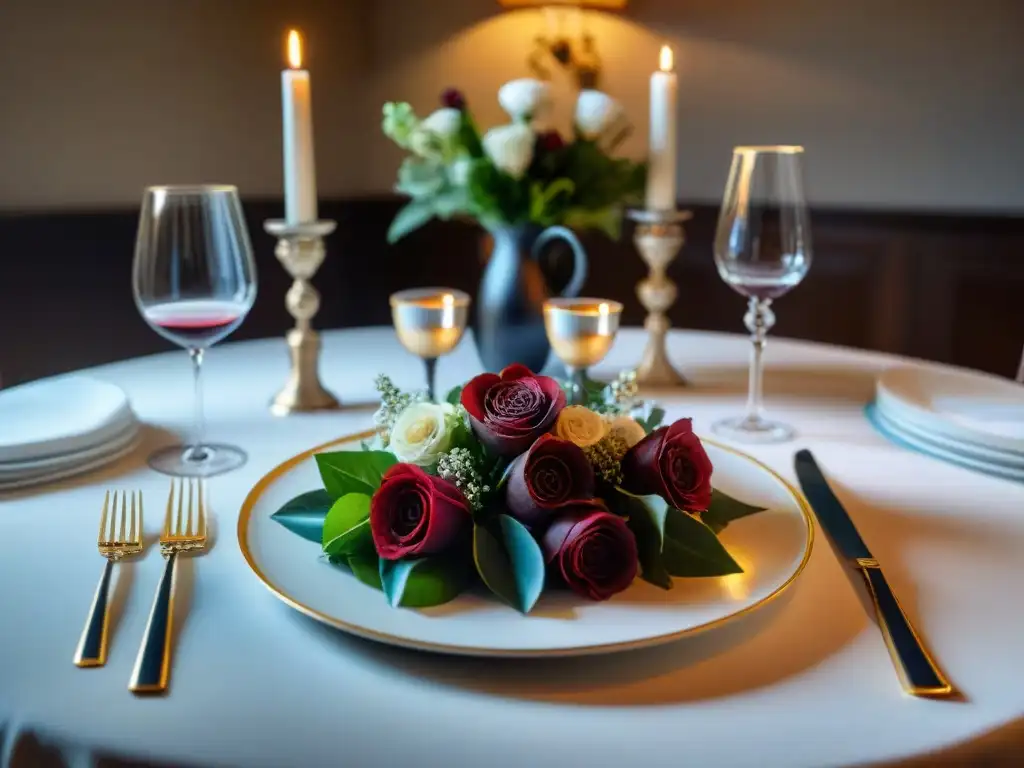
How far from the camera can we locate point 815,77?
2.67 m

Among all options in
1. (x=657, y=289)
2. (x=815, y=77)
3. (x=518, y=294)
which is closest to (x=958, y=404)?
(x=657, y=289)

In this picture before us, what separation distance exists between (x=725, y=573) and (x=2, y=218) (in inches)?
76.3

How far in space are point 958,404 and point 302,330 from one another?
83cm

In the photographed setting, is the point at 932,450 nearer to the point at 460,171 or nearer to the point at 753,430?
the point at 753,430

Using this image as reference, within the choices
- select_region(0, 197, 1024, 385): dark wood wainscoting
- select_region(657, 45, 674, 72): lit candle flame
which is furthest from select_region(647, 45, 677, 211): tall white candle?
select_region(0, 197, 1024, 385): dark wood wainscoting

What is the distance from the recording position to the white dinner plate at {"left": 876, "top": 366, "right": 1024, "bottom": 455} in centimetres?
99

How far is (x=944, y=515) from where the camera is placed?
0.86 metres

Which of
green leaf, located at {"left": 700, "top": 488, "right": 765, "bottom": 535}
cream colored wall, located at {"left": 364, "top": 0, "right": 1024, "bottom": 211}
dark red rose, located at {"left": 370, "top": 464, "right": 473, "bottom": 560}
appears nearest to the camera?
dark red rose, located at {"left": 370, "top": 464, "right": 473, "bottom": 560}

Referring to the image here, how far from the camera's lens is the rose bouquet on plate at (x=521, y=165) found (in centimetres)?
123

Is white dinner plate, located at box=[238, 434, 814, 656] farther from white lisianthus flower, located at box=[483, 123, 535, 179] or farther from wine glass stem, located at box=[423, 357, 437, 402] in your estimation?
white lisianthus flower, located at box=[483, 123, 535, 179]

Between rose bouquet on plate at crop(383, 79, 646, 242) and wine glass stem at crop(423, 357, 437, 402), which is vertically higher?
rose bouquet on plate at crop(383, 79, 646, 242)

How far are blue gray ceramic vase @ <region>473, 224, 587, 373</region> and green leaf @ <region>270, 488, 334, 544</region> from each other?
0.56 metres

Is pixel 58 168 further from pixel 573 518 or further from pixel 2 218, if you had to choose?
pixel 573 518

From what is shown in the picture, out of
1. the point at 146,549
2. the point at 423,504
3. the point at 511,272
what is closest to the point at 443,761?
the point at 423,504
